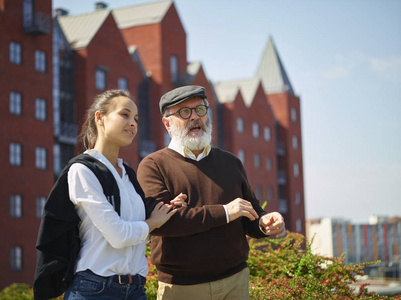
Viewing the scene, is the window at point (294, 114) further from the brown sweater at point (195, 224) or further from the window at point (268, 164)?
the brown sweater at point (195, 224)

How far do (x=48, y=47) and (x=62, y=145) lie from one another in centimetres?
559

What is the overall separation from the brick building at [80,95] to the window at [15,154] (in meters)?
0.05

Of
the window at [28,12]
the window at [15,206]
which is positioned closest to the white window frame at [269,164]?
the window at [28,12]

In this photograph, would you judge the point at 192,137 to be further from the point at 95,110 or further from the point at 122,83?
the point at 122,83

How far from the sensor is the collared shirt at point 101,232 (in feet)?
12.3

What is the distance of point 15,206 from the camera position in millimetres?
31219

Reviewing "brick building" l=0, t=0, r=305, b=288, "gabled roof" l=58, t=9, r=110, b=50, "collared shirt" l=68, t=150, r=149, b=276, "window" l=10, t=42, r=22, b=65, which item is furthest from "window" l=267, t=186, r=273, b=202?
"collared shirt" l=68, t=150, r=149, b=276

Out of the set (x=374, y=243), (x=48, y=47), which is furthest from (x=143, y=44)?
(x=374, y=243)

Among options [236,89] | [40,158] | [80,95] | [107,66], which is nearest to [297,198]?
[236,89]

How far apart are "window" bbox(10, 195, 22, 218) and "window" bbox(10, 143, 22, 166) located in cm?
167

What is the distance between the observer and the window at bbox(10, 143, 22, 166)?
31.5 metres

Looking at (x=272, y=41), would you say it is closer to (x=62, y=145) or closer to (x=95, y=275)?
(x=62, y=145)

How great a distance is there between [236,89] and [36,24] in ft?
75.6

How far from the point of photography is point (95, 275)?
3758mm
